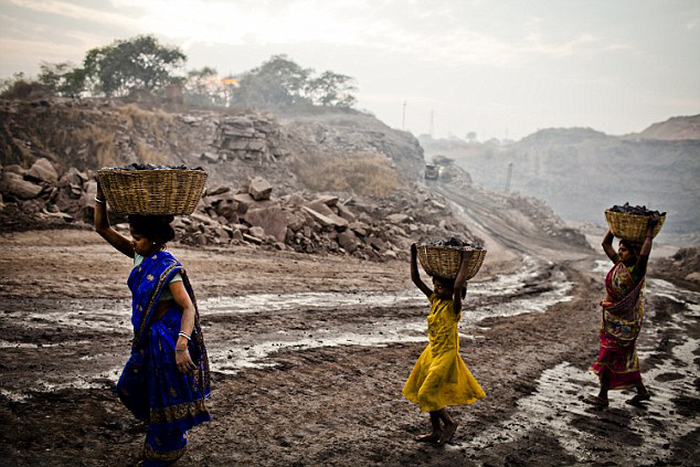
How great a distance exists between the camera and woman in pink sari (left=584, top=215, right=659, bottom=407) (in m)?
5.33

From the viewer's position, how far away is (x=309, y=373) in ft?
17.7

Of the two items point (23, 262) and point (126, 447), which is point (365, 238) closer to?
point (23, 262)

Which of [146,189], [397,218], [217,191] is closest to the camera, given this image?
[146,189]

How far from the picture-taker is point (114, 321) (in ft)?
20.6

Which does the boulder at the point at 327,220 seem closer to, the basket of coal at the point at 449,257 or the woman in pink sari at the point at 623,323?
the woman in pink sari at the point at 623,323

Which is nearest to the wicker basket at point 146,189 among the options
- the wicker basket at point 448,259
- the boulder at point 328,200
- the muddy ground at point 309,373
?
the muddy ground at point 309,373

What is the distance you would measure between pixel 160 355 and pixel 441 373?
2.14 m

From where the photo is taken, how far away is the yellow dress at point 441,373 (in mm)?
3881

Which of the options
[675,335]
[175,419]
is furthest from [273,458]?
[675,335]

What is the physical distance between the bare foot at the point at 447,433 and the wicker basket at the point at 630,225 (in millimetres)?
2922

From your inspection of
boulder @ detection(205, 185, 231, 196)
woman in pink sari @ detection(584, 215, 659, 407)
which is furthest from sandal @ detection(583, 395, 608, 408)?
boulder @ detection(205, 185, 231, 196)

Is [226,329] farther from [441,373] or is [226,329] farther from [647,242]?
[647,242]

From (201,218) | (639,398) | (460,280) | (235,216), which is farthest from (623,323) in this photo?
(235,216)

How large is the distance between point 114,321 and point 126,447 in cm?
319
